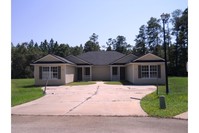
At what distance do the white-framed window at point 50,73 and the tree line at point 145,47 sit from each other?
13248 mm

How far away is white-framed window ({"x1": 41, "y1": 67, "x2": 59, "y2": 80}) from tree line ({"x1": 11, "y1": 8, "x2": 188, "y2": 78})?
13.2 meters

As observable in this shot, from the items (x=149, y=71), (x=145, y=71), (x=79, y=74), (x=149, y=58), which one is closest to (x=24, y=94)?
(x=145, y=71)

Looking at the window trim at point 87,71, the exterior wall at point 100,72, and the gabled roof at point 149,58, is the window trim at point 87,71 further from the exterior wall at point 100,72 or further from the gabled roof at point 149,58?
the gabled roof at point 149,58

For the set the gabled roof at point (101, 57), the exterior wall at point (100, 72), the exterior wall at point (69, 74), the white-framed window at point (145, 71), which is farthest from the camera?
the gabled roof at point (101, 57)

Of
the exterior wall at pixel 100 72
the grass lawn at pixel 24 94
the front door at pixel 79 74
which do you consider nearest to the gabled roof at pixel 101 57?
the exterior wall at pixel 100 72

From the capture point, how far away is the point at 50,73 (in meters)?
31.0

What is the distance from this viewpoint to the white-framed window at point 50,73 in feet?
102

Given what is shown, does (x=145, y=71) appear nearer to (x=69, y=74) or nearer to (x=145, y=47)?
(x=69, y=74)

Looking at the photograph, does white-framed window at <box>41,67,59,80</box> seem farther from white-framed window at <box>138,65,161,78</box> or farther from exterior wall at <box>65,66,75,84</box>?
white-framed window at <box>138,65,161,78</box>

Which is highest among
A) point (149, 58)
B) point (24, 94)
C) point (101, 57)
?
point (101, 57)

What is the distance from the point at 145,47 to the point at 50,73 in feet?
141

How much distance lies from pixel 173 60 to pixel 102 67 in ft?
59.1
